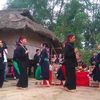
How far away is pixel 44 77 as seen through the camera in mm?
6941

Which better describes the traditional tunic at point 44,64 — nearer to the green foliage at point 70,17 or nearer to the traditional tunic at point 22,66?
the traditional tunic at point 22,66

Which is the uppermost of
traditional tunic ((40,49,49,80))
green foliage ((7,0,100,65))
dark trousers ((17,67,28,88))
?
green foliage ((7,0,100,65))

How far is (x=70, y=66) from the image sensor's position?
606 centimetres

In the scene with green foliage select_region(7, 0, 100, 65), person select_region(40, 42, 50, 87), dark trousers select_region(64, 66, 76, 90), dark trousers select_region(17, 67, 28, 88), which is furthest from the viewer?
green foliage select_region(7, 0, 100, 65)

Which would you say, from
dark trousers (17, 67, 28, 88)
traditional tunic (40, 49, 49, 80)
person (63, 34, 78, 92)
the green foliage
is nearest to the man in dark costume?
person (63, 34, 78, 92)

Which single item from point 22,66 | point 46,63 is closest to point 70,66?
point 46,63

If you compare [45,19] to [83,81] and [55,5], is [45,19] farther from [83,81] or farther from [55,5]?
[83,81]

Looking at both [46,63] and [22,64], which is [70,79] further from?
[22,64]

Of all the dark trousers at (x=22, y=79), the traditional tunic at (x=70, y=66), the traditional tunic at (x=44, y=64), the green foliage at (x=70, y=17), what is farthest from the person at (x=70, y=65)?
the green foliage at (x=70, y=17)

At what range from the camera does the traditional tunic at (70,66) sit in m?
5.98

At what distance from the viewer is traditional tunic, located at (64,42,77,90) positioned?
598cm

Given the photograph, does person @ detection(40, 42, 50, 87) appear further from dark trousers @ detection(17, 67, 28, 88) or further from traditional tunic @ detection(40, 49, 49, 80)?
dark trousers @ detection(17, 67, 28, 88)

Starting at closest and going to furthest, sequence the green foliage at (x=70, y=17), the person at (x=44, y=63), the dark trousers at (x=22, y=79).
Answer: the dark trousers at (x=22, y=79), the person at (x=44, y=63), the green foliage at (x=70, y=17)

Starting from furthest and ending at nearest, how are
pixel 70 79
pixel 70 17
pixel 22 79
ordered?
pixel 70 17
pixel 22 79
pixel 70 79
